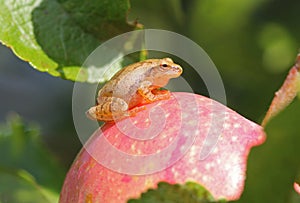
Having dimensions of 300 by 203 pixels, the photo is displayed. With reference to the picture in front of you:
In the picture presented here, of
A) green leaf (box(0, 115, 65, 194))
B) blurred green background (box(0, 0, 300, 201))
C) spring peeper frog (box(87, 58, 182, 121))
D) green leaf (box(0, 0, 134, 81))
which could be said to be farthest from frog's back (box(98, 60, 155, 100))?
blurred green background (box(0, 0, 300, 201))

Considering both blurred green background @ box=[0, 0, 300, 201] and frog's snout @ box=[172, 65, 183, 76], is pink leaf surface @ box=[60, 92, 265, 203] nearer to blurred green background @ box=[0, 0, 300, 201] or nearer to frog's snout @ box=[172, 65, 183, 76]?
frog's snout @ box=[172, 65, 183, 76]

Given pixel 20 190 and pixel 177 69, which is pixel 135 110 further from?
pixel 20 190

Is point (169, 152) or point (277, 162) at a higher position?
point (277, 162)

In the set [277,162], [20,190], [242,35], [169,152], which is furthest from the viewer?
[242,35]

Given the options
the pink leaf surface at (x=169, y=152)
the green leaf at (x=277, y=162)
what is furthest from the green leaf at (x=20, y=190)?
the green leaf at (x=277, y=162)

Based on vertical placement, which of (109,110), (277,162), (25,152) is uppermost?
(277,162)

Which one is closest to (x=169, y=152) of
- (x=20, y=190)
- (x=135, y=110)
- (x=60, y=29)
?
(x=135, y=110)

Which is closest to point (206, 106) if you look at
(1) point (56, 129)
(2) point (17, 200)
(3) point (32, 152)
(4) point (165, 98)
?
(4) point (165, 98)

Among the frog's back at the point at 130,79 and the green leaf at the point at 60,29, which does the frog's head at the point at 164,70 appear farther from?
the green leaf at the point at 60,29
